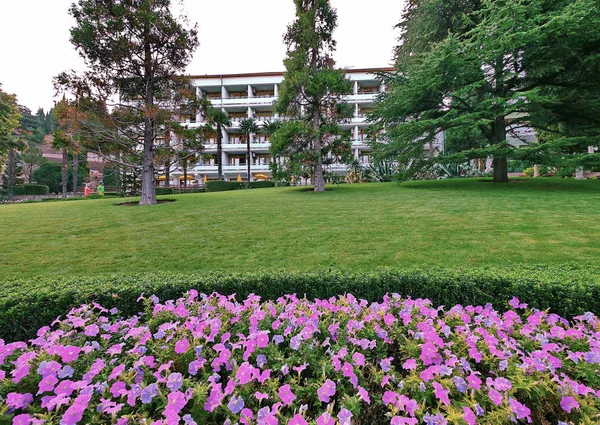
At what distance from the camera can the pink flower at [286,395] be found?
61.7 inches

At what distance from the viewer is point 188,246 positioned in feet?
19.9

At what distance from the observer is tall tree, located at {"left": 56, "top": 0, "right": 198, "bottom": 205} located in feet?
39.6

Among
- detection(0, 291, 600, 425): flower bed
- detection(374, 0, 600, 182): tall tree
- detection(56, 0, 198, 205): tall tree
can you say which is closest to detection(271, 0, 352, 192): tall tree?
detection(374, 0, 600, 182): tall tree

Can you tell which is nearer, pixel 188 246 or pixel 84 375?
pixel 84 375

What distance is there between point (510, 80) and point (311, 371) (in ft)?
57.3

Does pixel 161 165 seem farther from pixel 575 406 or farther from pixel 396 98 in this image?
pixel 575 406

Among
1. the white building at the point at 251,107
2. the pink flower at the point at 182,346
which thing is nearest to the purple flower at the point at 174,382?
the pink flower at the point at 182,346

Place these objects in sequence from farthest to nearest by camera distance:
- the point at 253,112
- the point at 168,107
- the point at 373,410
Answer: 1. the point at 253,112
2. the point at 168,107
3. the point at 373,410

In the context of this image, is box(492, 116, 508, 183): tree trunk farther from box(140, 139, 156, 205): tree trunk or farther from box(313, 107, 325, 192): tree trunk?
box(140, 139, 156, 205): tree trunk

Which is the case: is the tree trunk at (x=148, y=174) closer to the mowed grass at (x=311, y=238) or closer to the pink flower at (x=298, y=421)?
the mowed grass at (x=311, y=238)

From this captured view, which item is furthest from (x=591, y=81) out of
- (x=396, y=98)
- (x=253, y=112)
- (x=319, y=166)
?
(x=253, y=112)

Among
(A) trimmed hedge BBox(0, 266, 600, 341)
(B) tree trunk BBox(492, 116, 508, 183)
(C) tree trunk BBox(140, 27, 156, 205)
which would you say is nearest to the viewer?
(A) trimmed hedge BBox(0, 266, 600, 341)

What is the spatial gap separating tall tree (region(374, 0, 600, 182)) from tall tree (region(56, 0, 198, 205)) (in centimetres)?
1081

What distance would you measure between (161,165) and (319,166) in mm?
8437
